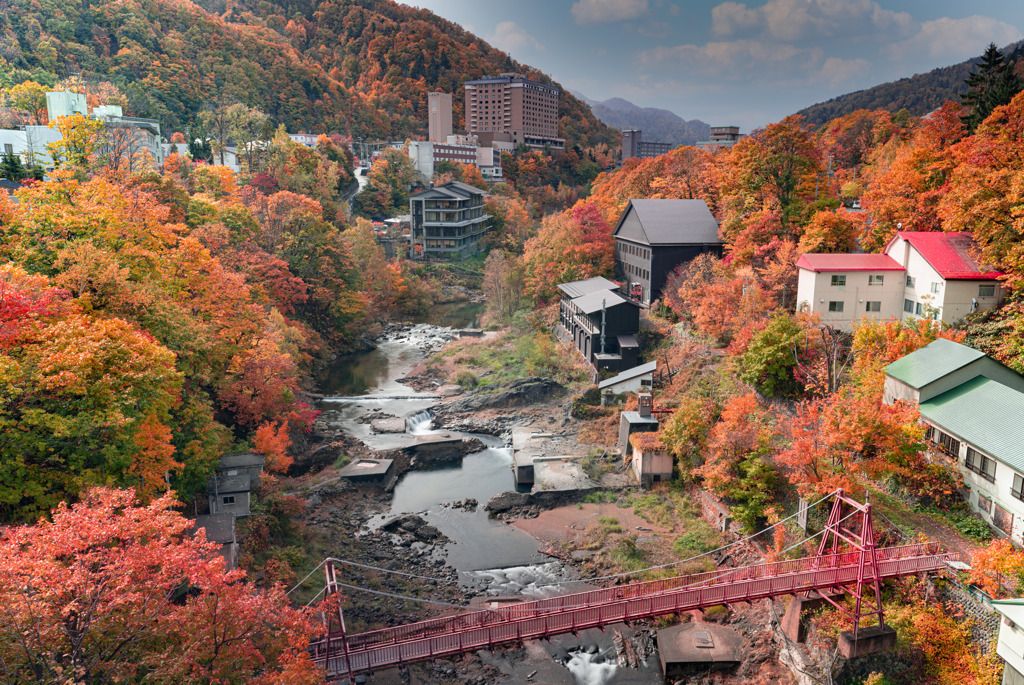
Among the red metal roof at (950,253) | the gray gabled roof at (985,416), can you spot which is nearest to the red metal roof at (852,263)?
the red metal roof at (950,253)

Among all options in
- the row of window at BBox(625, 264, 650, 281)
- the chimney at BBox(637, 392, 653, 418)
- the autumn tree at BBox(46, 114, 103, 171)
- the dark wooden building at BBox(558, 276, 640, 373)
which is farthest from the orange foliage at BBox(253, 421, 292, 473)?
the row of window at BBox(625, 264, 650, 281)

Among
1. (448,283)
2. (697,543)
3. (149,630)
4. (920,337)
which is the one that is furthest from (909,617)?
(448,283)

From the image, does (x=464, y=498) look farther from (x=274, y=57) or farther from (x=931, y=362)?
Result: (x=274, y=57)

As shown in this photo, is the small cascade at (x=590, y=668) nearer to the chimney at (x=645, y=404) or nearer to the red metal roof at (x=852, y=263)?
the chimney at (x=645, y=404)

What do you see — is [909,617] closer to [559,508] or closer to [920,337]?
[920,337]

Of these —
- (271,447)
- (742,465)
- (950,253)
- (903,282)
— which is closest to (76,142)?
(271,447)
